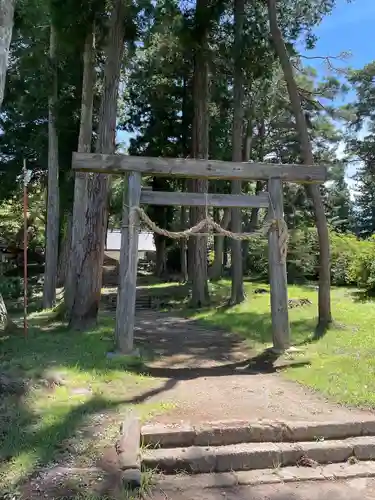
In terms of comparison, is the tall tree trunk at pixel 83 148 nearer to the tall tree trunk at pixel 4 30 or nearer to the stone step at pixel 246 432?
the tall tree trunk at pixel 4 30

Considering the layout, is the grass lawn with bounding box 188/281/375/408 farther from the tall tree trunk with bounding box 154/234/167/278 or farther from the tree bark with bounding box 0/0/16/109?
the tall tree trunk with bounding box 154/234/167/278

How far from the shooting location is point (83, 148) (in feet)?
45.5

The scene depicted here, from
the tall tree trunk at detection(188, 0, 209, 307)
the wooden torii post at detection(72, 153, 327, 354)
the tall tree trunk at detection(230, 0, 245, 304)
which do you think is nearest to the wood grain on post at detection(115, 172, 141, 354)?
the wooden torii post at detection(72, 153, 327, 354)

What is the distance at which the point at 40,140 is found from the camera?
1852 cm

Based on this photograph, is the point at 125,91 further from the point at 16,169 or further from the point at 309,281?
the point at 309,281

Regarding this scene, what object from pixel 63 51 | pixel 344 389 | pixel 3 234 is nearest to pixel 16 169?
pixel 63 51

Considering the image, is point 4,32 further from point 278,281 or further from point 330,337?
point 330,337

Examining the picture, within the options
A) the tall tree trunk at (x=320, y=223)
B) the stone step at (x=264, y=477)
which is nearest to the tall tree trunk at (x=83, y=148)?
the tall tree trunk at (x=320, y=223)

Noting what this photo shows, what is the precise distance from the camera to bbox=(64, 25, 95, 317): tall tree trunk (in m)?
13.0

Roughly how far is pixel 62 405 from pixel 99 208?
632cm

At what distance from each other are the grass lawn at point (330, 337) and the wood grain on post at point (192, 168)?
9.60 feet

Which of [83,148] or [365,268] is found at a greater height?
[83,148]

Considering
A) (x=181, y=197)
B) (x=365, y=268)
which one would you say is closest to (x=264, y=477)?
(x=181, y=197)

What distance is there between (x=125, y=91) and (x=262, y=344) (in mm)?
15177
